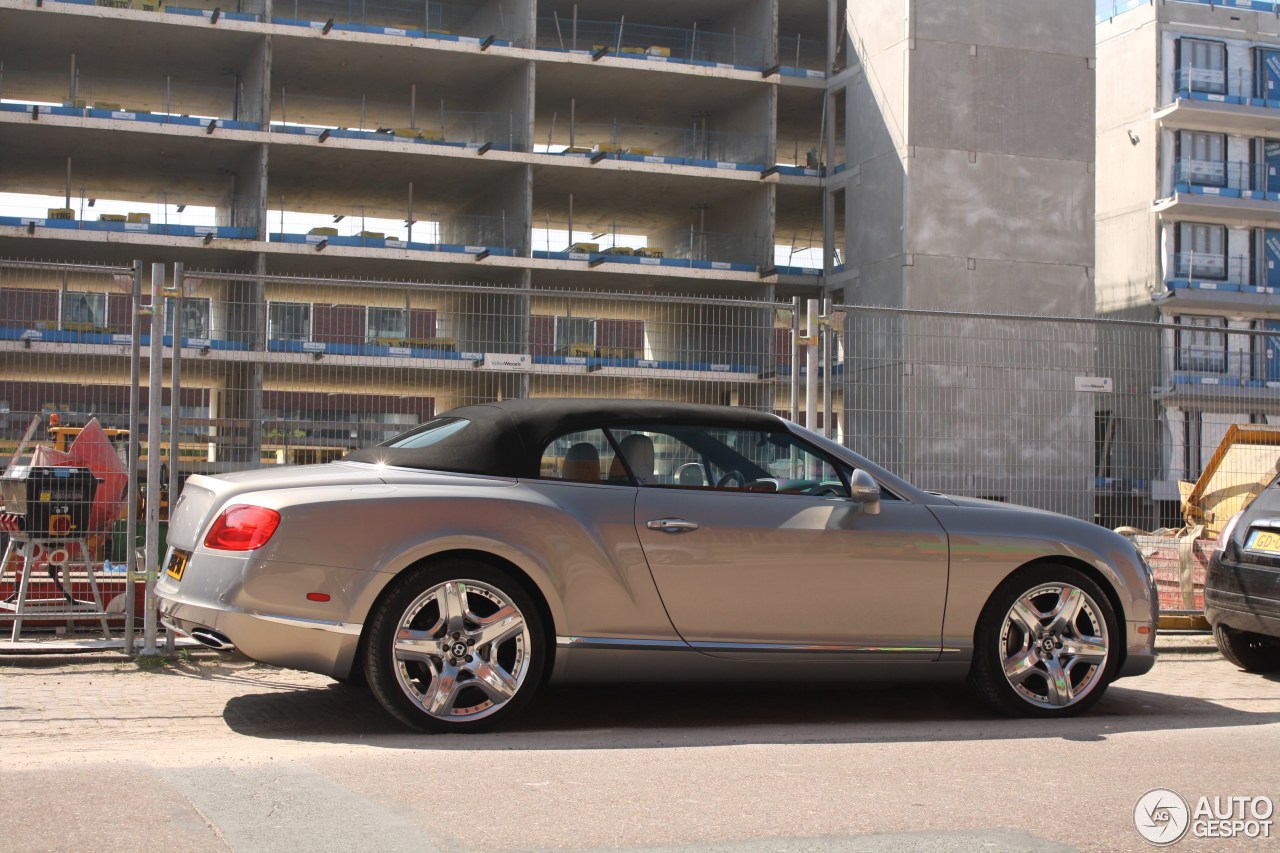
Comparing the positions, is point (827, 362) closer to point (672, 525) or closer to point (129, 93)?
point (672, 525)

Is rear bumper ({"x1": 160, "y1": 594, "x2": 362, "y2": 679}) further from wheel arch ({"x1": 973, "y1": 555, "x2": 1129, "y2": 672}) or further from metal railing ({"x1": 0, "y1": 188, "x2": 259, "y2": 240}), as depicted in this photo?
metal railing ({"x1": 0, "y1": 188, "x2": 259, "y2": 240})

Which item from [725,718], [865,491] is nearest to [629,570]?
[725,718]

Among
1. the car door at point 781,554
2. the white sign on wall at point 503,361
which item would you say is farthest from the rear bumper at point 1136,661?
the white sign on wall at point 503,361

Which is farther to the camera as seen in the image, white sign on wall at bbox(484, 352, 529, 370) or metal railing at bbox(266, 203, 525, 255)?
metal railing at bbox(266, 203, 525, 255)

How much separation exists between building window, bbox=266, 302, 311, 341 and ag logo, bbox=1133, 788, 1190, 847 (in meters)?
6.77

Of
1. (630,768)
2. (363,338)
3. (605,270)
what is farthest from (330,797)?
(605,270)

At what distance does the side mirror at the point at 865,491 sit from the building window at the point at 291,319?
4865mm

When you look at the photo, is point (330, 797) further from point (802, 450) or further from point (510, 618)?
point (802, 450)

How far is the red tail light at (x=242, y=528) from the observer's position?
19.1ft

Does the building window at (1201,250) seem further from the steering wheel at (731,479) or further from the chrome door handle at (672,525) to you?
the chrome door handle at (672,525)

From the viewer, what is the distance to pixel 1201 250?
43656mm

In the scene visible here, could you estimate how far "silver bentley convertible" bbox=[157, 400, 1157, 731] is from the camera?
5844 millimetres

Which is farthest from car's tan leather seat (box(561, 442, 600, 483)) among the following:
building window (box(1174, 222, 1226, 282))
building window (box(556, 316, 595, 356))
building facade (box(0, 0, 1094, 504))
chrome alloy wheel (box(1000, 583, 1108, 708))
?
building window (box(1174, 222, 1226, 282))

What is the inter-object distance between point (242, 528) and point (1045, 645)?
12.2 ft
